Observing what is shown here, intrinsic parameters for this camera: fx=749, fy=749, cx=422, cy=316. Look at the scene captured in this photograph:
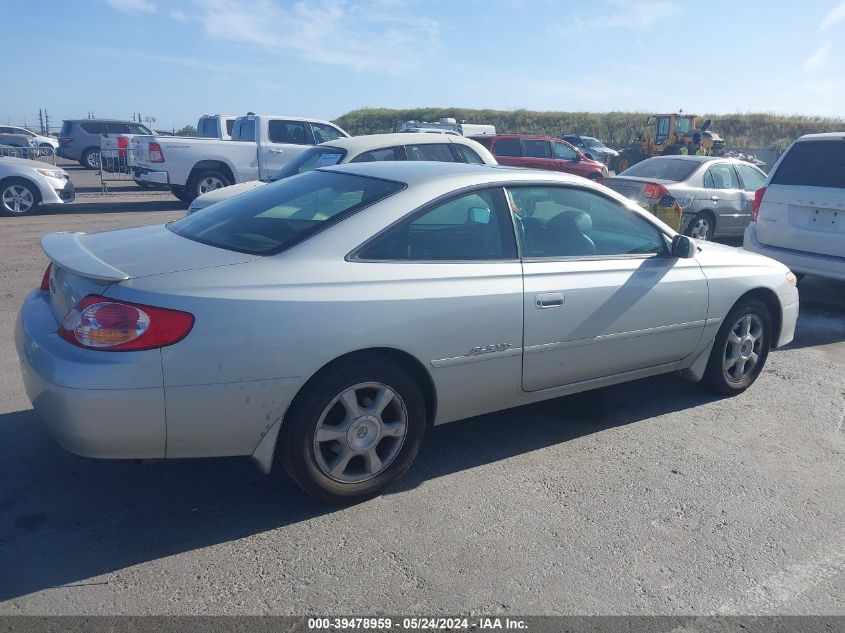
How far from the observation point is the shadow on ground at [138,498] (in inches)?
122

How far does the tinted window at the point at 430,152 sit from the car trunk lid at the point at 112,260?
221 inches

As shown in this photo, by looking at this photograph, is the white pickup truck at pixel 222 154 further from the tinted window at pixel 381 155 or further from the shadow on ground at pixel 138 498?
the shadow on ground at pixel 138 498

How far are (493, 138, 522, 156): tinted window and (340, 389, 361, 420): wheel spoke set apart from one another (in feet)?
50.5

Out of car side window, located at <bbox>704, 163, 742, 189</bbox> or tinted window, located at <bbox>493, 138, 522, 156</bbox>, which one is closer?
car side window, located at <bbox>704, 163, 742, 189</bbox>

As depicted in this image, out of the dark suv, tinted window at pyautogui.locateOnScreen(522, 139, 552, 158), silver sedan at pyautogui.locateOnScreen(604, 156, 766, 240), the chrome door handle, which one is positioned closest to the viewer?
the chrome door handle

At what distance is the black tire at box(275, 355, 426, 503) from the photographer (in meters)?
3.35

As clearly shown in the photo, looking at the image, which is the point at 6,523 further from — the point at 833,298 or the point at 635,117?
the point at 635,117

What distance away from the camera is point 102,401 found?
299 centimetres

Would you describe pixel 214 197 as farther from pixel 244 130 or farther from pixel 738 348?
pixel 244 130

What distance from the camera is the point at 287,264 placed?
339cm

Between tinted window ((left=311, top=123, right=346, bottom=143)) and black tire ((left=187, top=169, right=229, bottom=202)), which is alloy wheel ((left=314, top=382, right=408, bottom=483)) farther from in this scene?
tinted window ((left=311, top=123, right=346, bottom=143))

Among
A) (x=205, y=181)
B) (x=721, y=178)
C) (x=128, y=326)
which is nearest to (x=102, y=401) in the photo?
(x=128, y=326)

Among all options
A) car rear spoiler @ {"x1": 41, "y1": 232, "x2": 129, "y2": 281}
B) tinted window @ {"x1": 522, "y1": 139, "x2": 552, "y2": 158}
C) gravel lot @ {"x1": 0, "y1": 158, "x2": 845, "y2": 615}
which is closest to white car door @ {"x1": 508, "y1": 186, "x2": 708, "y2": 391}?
gravel lot @ {"x1": 0, "y1": 158, "x2": 845, "y2": 615}

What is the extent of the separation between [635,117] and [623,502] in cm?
5983
